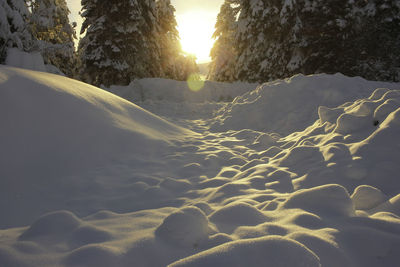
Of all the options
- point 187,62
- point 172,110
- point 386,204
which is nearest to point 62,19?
point 187,62

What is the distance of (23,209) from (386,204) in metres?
2.57

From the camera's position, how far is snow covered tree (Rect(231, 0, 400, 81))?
31.4 feet

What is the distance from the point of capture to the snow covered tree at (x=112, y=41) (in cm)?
1208

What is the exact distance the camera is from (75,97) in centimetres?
346

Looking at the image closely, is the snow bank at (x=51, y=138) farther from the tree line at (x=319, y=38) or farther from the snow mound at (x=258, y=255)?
the tree line at (x=319, y=38)

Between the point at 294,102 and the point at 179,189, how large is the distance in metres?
4.01

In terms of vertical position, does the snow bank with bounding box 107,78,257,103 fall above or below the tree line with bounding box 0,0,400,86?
below

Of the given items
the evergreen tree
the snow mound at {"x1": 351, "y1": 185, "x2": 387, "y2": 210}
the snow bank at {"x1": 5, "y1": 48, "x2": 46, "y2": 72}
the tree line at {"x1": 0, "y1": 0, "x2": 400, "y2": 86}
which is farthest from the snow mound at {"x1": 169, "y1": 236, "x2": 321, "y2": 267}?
the evergreen tree

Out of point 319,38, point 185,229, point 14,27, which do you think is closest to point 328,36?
point 319,38

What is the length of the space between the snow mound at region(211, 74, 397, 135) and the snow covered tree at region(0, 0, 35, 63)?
15.9 feet

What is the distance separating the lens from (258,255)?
1.04m

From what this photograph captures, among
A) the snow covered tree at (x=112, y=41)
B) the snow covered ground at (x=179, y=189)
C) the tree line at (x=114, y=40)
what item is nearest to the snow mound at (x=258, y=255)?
the snow covered ground at (x=179, y=189)

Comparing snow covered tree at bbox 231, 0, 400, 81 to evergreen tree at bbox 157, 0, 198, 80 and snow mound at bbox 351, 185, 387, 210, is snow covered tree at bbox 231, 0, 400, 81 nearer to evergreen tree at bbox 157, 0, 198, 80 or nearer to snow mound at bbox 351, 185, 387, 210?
evergreen tree at bbox 157, 0, 198, 80

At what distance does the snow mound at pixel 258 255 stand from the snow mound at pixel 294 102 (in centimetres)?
380
